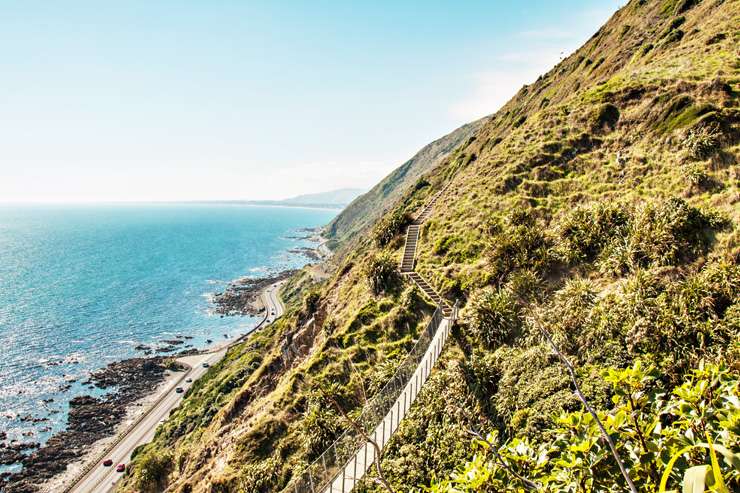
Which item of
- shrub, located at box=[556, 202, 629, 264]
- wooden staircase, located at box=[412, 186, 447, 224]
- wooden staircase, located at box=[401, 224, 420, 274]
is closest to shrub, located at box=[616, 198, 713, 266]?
shrub, located at box=[556, 202, 629, 264]

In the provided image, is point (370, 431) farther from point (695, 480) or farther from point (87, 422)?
point (87, 422)

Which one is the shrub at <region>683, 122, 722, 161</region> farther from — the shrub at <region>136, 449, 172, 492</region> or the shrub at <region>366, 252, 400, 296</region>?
the shrub at <region>136, 449, 172, 492</region>

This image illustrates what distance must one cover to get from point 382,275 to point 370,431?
14.0 m

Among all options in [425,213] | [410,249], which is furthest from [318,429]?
[425,213]

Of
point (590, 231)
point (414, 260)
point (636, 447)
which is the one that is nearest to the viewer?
point (636, 447)

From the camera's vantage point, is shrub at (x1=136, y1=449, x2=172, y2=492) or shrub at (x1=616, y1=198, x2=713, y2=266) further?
shrub at (x1=136, y1=449, x2=172, y2=492)

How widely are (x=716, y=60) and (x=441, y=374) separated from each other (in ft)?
105

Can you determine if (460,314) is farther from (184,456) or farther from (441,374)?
(184,456)

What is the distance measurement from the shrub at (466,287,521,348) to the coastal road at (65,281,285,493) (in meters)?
48.5

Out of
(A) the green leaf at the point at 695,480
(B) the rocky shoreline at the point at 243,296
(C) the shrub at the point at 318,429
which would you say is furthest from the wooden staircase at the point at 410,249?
(B) the rocky shoreline at the point at 243,296

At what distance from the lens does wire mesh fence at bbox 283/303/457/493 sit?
13.5 m

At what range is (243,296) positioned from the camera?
118m

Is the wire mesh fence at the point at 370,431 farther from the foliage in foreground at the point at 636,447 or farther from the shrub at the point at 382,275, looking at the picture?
the shrub at the point at 382,275

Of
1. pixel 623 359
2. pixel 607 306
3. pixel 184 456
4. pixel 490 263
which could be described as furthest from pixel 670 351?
pixel 184 456
